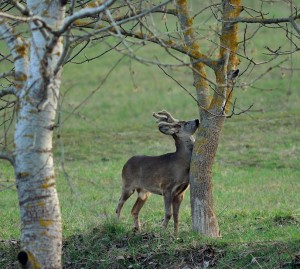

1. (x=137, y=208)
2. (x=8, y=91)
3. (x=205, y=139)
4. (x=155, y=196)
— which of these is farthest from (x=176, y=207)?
(x=155, y=196)

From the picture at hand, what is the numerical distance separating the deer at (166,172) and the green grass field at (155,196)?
471mm

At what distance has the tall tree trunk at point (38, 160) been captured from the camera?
7176 millimetres

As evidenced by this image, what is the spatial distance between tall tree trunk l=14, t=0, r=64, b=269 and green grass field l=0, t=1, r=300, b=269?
0.92 ft

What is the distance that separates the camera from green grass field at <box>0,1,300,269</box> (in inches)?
367

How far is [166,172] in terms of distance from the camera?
11438 millimetres

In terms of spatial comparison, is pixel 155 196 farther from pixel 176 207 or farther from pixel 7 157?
pixel 7 157

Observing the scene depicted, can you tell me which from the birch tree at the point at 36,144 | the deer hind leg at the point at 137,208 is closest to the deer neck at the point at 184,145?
the deer hind leg at the point at 137,208

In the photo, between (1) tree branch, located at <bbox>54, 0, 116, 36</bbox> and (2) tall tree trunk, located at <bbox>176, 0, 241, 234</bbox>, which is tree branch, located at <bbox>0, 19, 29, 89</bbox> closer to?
(1) tree branch, located at <bbox>54, 0, 116, 36</bbox>

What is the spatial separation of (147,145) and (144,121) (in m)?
4.23

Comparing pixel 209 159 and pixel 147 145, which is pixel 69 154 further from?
pixel 209 159

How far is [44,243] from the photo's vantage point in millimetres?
7348

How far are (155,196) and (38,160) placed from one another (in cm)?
890

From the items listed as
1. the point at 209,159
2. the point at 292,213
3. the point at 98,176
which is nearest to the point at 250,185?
the point at 98,176

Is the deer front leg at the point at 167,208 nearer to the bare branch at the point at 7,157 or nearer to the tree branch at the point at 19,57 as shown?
the bare branch at the point at 7,157
